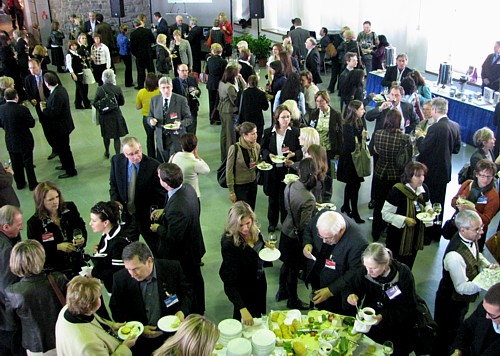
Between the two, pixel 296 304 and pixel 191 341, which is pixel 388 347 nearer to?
pixel 191 341

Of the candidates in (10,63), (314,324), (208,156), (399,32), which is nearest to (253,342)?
(314,324)

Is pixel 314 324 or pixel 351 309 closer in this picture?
pixel 314 324

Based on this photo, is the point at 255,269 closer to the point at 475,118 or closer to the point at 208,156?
the point at 208,156

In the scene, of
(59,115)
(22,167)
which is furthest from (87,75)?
(22,167)

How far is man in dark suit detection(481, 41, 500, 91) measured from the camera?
8531 mm

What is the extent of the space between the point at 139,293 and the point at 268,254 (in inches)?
36.9

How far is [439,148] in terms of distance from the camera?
5.30 meters

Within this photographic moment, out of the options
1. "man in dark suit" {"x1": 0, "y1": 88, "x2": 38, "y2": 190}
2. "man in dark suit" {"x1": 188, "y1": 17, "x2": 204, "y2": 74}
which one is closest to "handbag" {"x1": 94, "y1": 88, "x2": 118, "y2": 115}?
"man in dark suit" {"x1": 0, "y1": 88, "x2": 38, "y2": 190}

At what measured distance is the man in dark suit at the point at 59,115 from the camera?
6789 millimetres

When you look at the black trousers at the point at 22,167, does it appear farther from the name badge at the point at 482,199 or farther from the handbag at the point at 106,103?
the name badge at the point at 482,199

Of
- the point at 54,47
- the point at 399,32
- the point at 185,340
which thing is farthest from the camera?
the point at 54,47

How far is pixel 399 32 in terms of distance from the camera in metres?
12.2

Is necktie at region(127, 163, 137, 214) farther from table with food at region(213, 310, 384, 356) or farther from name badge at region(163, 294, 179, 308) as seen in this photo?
table with food at region(213, 310, 384, 356)

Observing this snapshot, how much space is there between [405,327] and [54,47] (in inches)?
513
